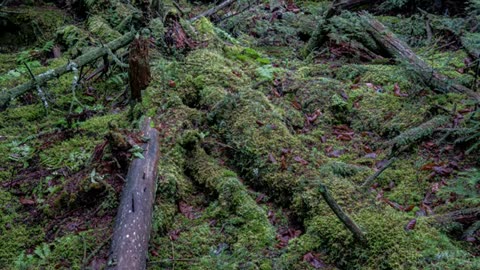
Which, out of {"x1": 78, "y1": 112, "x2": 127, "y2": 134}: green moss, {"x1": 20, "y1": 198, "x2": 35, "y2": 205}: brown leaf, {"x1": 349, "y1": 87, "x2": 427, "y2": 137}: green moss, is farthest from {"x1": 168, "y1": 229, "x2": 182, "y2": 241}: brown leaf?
{"x1": 349, "y1": 87, "x2": 427, "y2": 137}: green moss

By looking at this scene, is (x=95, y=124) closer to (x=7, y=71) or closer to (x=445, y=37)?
(x=7, y=71)

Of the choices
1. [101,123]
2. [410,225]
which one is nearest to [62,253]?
[101,123]

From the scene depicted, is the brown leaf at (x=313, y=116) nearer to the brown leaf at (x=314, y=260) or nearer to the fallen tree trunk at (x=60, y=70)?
the brown leaf at (x=314, y=260)

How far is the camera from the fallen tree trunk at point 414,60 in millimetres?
5879

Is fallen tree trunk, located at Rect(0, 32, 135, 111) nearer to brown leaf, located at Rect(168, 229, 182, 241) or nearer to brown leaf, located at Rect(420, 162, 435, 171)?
brown leaf, located at Rect(168, 229, 182, 241)

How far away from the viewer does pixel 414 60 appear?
655 cm

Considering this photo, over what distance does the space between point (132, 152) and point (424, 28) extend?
24.0 ft

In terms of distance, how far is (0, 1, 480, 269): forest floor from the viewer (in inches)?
148

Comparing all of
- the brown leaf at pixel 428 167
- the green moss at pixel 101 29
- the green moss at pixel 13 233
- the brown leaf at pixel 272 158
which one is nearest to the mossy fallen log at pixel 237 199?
the brown leaf at pixel 272 158

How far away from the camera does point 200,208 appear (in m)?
4.58

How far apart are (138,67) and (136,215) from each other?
2539 millimetres

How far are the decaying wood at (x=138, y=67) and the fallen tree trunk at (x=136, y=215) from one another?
4.27 feet

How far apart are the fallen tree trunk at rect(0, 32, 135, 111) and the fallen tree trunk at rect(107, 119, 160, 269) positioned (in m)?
2.64

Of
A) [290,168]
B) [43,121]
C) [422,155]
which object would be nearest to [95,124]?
[43,121]
